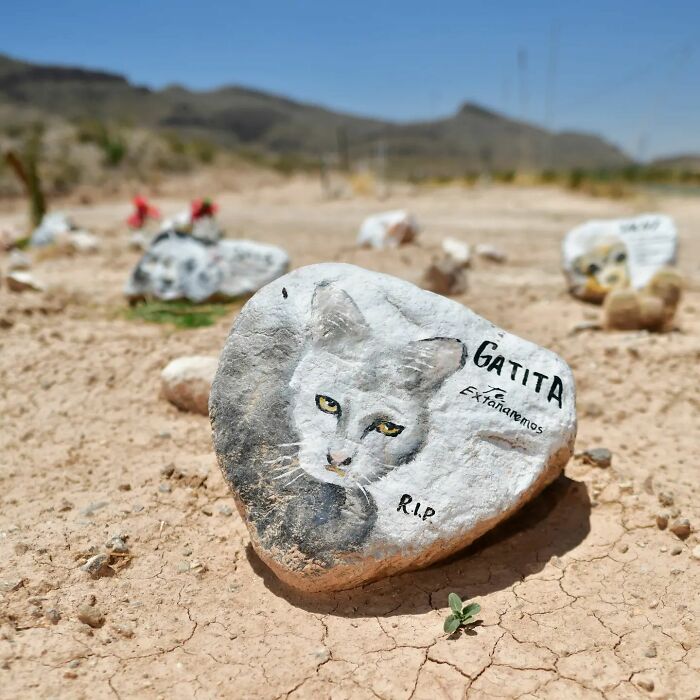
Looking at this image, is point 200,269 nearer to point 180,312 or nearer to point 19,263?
Result: point 180,312

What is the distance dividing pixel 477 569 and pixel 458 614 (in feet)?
1.10

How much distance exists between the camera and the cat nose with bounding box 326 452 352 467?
227cm

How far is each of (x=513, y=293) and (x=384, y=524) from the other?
4102 mm

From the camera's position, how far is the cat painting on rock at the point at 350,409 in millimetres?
2213

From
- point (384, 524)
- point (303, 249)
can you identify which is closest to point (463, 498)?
point (384, 524)

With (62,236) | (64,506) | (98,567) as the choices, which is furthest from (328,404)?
(62,236)

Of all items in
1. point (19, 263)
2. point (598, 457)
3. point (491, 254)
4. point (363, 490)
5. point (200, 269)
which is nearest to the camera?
point (363, 490)

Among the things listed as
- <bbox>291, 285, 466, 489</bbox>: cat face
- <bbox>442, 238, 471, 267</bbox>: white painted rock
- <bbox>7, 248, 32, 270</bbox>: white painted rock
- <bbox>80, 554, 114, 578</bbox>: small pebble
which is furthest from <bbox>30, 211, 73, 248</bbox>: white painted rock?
<bbox>291, 285, 466, 489</bbox>: cat face

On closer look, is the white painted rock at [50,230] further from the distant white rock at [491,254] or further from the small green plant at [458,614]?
the small green plant at [458,614]

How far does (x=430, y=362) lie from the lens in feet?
7.86

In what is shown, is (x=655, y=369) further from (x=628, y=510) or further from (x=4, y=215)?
(x=4, y=215)

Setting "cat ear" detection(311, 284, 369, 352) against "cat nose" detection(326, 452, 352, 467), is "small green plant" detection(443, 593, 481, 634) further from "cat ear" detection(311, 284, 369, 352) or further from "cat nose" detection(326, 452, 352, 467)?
"cat ear" detection(311, 284, 369, 352)

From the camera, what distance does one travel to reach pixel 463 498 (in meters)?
2.25

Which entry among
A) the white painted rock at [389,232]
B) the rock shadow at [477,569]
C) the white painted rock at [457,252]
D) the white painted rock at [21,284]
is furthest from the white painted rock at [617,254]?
the white painted rock at [21,284]
